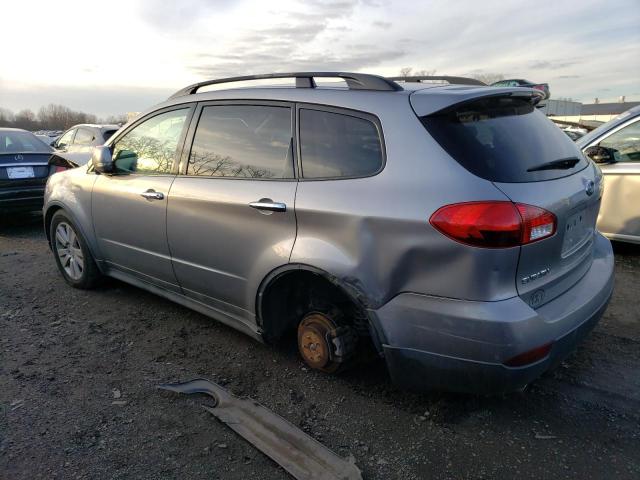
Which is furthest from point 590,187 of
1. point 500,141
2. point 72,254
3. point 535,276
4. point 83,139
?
point 83,139

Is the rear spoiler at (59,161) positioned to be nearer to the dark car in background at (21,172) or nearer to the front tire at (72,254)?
the dark car in background at (21,172)

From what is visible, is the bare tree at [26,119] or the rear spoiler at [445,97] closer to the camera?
the rear spoiler at [445,97]

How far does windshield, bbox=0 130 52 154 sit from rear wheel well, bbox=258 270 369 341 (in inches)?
239

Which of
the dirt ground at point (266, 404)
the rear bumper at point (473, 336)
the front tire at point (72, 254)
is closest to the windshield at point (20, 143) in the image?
the front tire at point (72, 254)

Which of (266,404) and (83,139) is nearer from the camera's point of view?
(266,404)

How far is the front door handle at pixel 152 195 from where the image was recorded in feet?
11.3

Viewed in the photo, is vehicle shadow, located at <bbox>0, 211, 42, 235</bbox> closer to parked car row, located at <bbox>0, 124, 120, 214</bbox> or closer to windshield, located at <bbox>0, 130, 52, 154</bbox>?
parked car row, located at <bbox>0, 124, 120, 214</bbox>

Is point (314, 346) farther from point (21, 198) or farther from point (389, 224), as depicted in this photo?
point (21, 198)

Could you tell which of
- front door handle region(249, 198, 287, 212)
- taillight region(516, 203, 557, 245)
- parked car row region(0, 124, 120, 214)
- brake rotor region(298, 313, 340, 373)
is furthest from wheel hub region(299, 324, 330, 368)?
parked car row region(0, 124, 120, 214)

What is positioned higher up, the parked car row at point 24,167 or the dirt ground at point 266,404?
the parked car row at point 24,167

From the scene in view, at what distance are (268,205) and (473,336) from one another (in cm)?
130

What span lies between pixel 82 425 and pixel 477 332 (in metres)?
2.09

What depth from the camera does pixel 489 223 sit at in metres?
2.10

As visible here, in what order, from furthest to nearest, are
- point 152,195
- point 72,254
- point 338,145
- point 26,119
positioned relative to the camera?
1. point 26,119
2. point 72,254
3. point 152,195
4. point 338,145
